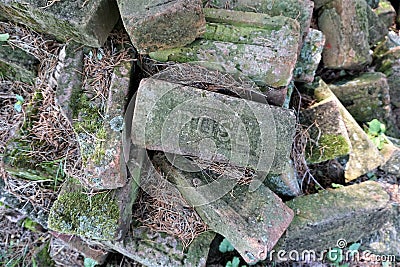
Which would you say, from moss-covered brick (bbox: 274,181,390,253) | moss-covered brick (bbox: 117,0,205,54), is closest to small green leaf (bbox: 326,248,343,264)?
moss-covered brick (bbox: 274,181,390,253)

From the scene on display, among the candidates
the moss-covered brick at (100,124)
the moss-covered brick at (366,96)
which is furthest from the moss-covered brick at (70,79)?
the moss-covered brick at (366,96)

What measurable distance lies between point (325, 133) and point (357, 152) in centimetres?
42

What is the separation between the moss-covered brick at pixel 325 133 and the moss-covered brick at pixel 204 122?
86 cm

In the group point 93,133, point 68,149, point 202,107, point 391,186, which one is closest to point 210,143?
point 202,107

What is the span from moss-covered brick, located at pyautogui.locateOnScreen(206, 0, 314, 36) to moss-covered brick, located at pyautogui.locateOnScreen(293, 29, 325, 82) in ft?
0.65

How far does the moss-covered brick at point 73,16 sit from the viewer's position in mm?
2055

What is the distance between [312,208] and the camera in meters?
2.71

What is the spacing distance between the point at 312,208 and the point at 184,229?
98cm

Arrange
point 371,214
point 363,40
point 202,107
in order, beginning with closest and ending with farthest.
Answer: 1. point 202,107
2. point 371,214
3. point 363,40

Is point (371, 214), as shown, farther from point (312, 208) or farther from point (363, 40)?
point (363, 40)

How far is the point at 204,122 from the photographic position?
2088 mm

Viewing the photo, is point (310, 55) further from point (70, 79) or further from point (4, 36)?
point (4, 36)

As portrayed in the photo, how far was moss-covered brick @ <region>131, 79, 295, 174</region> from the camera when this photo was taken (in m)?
2.09

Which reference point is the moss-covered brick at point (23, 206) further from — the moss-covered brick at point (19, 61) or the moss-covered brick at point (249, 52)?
the moss-covered brick at point (249, 52)
